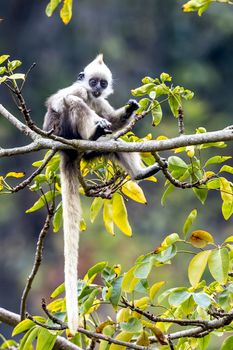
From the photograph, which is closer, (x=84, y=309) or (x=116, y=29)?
(x=84, y=309)

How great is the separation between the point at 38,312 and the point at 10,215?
507 centimetres

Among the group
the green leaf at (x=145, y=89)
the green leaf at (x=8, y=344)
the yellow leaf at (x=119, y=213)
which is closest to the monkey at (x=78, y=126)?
the yellow leaf at (x=119, y=213)

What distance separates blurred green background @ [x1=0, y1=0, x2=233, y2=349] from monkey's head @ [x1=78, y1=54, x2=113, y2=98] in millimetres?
13230

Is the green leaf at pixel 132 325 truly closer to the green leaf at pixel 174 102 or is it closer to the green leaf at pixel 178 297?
the green leaf at pixel 178 297

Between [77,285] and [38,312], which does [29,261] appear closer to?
[38,312]

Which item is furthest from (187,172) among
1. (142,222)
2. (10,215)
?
(10,215)

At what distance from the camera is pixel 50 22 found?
25500 millimetres

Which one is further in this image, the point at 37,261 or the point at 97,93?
the point at 97,93

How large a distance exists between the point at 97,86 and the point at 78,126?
0.81m

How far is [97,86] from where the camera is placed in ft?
19.1

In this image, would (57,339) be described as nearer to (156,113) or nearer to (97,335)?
(97,335)

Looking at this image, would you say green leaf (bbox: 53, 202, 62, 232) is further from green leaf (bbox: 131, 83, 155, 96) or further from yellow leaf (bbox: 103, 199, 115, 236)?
green leaf (bbox: 131, 83, 155, 96)

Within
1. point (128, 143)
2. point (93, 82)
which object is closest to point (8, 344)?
point (128, 143)

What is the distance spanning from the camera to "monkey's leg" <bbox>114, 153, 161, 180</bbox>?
489 cm
